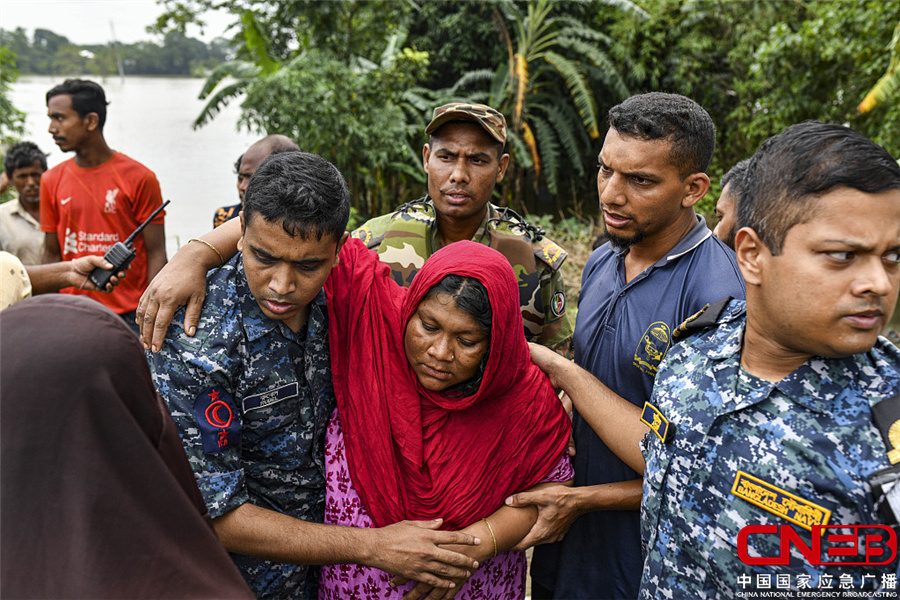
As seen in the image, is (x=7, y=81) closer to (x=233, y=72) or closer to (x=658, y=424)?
(x=233, y=72)

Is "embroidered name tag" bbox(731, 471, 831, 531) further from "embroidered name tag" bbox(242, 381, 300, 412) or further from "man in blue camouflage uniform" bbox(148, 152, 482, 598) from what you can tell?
"embroidered name tag" bbox(242, 381, 300, 412)

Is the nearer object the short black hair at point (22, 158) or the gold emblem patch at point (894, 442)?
the gold emblem patch at point (894, 442)

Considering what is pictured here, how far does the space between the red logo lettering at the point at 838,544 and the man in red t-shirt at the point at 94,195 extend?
3.78 m

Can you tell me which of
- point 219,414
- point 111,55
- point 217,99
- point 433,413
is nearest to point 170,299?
point 219,414

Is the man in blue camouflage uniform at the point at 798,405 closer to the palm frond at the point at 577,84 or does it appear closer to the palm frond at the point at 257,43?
the palm frond at the point at 257,43

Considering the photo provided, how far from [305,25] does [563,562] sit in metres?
6.97

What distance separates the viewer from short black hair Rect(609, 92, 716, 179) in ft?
6.47

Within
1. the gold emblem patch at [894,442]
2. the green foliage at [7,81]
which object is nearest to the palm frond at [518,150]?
the green foliage at [7,81]

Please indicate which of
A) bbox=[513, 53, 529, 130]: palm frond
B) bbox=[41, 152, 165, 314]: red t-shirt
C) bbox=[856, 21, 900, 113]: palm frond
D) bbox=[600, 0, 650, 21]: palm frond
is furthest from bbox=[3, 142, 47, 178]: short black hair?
bbox=[600, 0, 650, 21]: palm frond

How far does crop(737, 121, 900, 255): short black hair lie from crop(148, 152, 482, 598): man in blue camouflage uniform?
3.82 ft

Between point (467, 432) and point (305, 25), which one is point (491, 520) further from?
point (305, 25)

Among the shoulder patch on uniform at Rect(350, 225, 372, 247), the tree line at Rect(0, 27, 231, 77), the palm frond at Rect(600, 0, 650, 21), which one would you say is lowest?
the shoulder patch on uniform at Rect(350, 225, 372, 247)

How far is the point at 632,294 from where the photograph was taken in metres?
2.16

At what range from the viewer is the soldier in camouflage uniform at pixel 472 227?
267 centimetres
